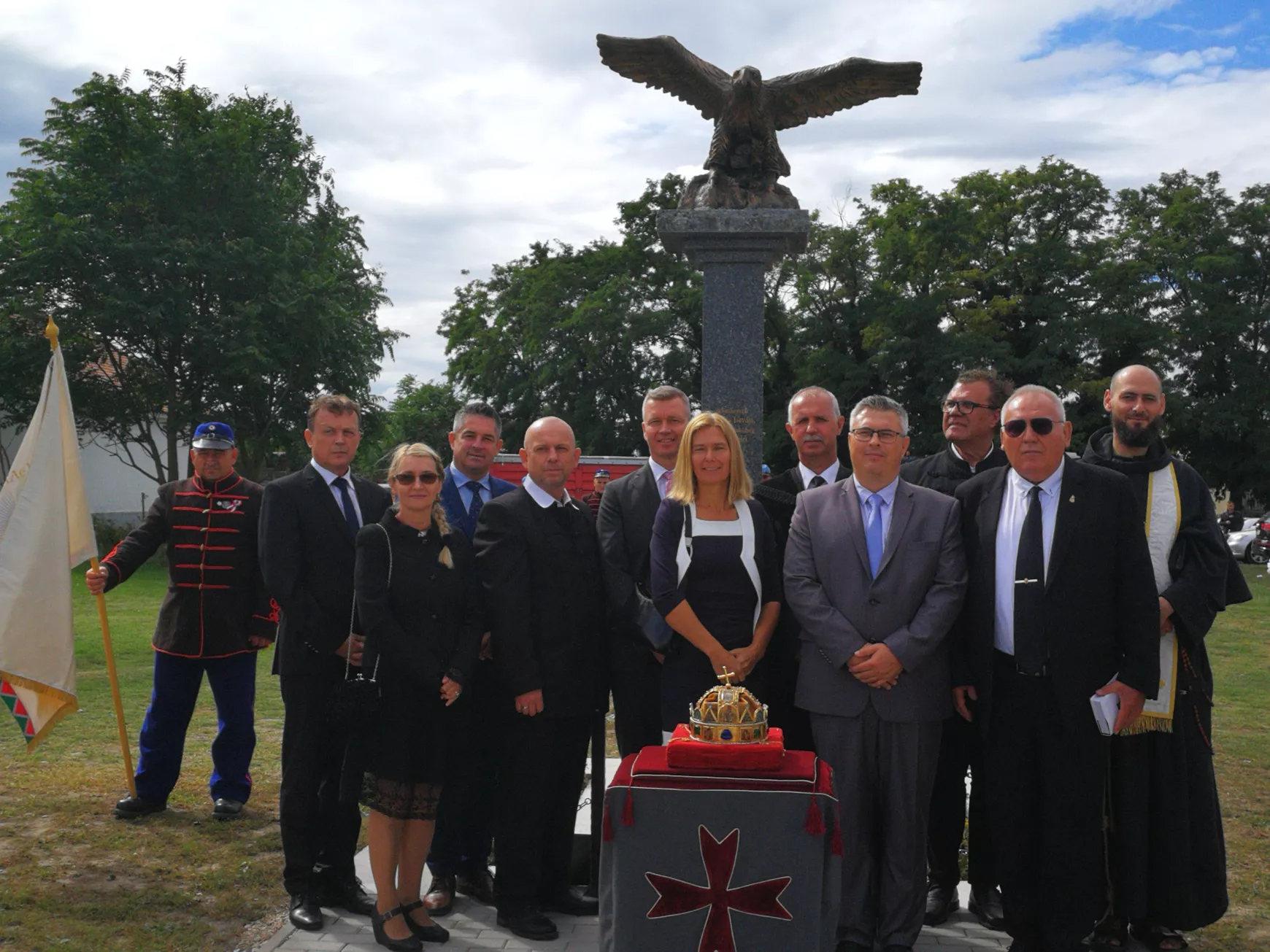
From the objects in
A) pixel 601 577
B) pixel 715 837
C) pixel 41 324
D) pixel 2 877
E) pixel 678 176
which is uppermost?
pixel 678 176

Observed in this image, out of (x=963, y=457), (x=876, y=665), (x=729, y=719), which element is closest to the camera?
(x=729, y=719)

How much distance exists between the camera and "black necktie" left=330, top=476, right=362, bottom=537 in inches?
188

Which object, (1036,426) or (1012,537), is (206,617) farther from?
(1036,426)

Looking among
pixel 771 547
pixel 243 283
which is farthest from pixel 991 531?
pixel 243 283

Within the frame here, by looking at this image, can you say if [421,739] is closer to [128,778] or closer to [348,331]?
[128,778]

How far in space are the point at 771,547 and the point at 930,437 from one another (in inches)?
1083

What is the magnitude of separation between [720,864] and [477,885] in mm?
1841

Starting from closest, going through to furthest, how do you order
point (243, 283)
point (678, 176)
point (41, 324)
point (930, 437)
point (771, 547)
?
point (771, 547) → point (41, 324) → point (243, 283) → point (930, 437) → point (678, 176)

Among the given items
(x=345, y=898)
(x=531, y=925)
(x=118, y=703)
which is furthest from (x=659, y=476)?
(x=118, y=703)

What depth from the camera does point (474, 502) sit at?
5.28m

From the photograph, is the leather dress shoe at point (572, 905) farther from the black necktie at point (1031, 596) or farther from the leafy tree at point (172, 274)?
the leafy tree at point (172, 274)

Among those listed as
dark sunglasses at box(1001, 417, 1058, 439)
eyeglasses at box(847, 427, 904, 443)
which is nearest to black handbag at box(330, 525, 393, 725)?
eyeglasses at box(847, 427, 904, 443)

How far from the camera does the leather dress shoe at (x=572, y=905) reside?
461 centimetres

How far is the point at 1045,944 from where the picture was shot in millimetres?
4090
